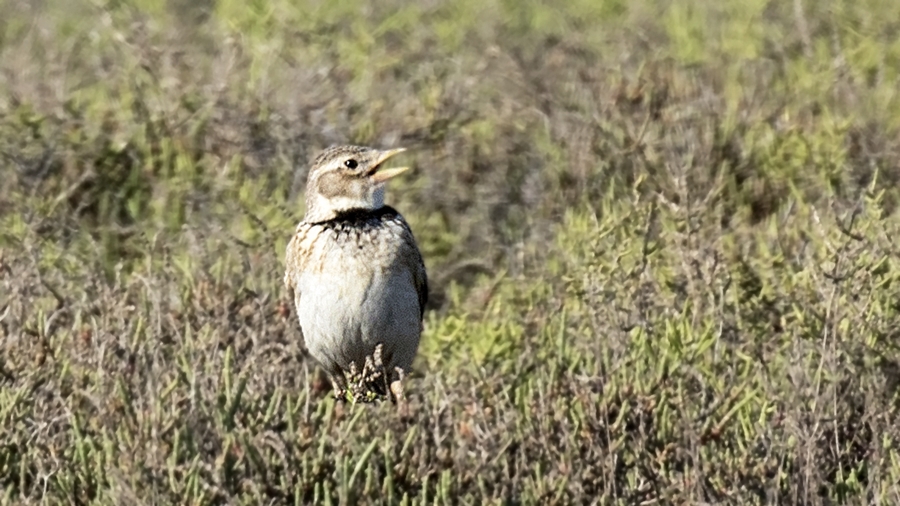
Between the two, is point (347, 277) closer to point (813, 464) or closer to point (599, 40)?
point (813, 464)

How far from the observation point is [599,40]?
10469 millimetres

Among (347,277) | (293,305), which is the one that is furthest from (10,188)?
(347,277)

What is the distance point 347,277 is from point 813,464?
1.49 m

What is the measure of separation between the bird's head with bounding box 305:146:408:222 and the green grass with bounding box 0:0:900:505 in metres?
0.49

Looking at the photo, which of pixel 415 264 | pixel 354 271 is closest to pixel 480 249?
pixel 415 264

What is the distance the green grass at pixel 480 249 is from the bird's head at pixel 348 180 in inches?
19.2

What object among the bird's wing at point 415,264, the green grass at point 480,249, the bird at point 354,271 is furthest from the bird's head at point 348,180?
the green grass at point 480,249

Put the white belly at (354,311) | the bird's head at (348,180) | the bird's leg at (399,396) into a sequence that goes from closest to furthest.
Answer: the bird's leg at (399,396) < the white belly at (354,311) < the bird's head at (348,180)

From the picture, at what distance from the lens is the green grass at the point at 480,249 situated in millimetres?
5184

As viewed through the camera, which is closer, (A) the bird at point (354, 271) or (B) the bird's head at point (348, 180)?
(A) the bird at point (354, 271)

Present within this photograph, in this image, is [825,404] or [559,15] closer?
[825,404]

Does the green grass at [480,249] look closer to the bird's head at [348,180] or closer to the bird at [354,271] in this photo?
the bird at [354,271]

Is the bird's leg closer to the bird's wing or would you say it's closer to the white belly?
the white belly

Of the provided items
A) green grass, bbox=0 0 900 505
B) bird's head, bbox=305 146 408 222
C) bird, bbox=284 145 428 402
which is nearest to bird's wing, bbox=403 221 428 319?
bird, bbox=284 145 428 402
